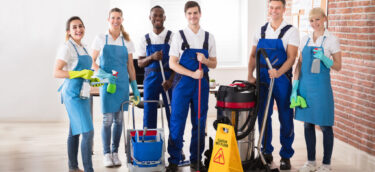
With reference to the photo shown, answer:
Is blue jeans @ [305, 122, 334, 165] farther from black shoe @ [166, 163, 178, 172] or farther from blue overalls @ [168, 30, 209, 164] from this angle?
black shoe @ [166, 163, 178, 172]

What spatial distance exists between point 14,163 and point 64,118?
7.18 ft

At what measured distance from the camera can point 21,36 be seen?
6.36m

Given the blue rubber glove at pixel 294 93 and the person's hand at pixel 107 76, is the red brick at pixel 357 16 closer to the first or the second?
the blue rubber glove at pixel 294 93

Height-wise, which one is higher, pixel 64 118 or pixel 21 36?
pixel 21 36

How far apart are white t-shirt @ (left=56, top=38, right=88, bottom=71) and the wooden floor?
1111 millimetres

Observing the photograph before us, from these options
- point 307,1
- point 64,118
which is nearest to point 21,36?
point 64,118

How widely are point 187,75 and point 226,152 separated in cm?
72

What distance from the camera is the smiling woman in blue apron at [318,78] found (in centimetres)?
379

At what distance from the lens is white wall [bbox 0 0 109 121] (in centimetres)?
633

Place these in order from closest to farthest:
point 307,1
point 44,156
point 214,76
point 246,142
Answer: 1. point 246,142
2. point 44,156
3. point 307,1
4. point 214,76

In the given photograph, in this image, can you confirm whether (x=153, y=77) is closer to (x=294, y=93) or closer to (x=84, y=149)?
(x=84, y=149)

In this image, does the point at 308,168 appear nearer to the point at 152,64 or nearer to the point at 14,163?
the point at 152,64

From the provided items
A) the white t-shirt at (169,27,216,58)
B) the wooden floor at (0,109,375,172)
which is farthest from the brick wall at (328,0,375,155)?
the white t-shirt at (169,27,216,58)

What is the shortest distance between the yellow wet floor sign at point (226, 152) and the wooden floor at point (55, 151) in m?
0.66
